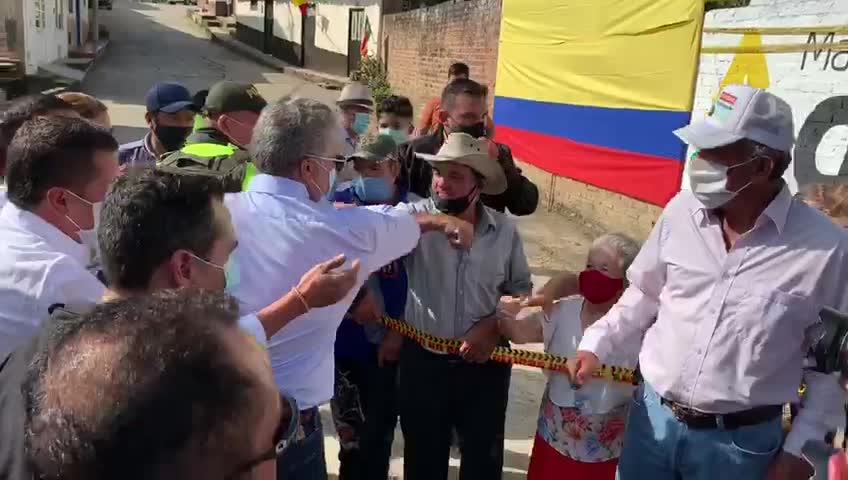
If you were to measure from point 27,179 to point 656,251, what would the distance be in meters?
1.95

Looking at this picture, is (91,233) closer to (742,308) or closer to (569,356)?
(569,356)

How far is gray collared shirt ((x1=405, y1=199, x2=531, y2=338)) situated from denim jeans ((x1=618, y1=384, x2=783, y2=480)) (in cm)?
71

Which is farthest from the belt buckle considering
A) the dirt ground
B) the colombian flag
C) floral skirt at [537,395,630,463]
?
the colombian flag

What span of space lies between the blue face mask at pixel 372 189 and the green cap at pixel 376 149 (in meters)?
0.10

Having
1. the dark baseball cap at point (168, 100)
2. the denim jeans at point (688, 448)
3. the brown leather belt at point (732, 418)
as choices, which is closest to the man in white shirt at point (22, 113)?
the dark baseball cap at point (168, 100)

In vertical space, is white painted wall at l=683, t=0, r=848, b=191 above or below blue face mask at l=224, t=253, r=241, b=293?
above

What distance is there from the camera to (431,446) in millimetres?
3039

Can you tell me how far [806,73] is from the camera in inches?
217

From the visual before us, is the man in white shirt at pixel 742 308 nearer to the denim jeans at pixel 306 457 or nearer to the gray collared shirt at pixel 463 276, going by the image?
the gray collared shirt at pixel 463 276

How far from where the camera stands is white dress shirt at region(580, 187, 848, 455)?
7.00 ft

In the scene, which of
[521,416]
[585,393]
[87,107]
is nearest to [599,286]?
[585,393]

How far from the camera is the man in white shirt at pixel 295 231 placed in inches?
84.5

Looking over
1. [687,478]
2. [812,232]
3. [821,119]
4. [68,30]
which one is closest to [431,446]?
[687,478]

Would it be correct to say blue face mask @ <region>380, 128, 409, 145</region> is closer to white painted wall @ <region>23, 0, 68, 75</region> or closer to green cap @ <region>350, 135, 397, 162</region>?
green cap @ <region>350, 135, 397, 162</region>
